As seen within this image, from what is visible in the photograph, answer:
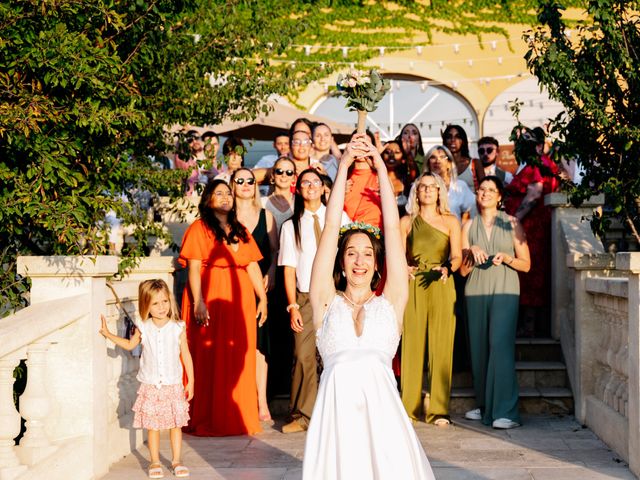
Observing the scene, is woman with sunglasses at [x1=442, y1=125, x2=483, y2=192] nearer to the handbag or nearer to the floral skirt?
the handbag

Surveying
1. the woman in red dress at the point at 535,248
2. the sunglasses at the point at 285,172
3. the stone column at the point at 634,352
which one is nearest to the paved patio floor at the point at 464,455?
the stone column at the point at 634,352

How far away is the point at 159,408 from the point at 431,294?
283 cm

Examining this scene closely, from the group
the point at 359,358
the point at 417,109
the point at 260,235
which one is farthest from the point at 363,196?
the point at 417,109

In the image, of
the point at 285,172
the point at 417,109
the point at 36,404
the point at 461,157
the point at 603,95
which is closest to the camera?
the point at 36,404

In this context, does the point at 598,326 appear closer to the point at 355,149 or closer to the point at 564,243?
the point at 564,243

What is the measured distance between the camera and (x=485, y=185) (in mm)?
8312

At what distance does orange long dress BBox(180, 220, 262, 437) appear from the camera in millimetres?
7844

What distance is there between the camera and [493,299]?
320 inches

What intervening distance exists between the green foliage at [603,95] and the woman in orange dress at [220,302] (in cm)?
275

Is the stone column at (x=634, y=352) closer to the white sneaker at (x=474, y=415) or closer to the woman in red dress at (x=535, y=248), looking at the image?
the white sneaker at (x=474, y=415)

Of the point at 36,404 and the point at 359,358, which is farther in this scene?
the point at 36,404

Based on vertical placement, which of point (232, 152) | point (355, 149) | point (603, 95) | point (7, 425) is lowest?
point (7, 425)

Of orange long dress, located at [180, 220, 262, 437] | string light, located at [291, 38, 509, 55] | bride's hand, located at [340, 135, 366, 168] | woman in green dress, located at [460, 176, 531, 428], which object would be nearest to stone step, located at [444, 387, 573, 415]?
woman in green dress, located at [460, 176, 531, 428]

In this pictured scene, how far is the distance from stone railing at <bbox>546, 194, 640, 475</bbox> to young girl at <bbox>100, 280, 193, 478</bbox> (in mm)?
2895
